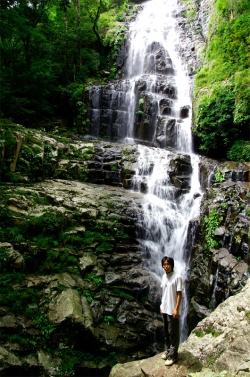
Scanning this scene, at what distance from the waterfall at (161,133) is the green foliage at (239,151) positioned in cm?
178

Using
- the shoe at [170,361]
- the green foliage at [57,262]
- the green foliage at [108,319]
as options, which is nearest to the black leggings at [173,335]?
the shoe at [170,361]

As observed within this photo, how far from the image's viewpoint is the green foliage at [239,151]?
1345cm

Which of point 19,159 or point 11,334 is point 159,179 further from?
point 11,334

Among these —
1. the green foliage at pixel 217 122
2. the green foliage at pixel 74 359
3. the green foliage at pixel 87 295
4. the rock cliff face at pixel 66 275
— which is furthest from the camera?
the green foliage at pixel 217 122

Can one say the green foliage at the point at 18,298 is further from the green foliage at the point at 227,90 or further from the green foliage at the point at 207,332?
the green foliage at the point at 227,90

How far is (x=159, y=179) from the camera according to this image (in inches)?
565

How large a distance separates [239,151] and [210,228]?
6170 mm

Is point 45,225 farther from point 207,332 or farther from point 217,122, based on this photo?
point 217,122

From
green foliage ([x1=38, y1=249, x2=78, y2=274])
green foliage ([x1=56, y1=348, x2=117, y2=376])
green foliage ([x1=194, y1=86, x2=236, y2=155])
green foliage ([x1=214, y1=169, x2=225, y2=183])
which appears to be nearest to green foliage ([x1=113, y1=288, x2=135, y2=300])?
green foliage ([x1=38, y1=249, x2=78, y2=274])

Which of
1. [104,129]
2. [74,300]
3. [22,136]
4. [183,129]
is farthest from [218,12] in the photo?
[74,300]

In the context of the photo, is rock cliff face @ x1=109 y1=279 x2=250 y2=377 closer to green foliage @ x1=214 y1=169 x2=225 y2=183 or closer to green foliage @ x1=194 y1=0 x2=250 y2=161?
green foliage @ x1=214 y1=169 x2=225 y2=183

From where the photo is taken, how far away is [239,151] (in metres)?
13.8

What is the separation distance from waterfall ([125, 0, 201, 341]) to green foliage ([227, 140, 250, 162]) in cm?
178

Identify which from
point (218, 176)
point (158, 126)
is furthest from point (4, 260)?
point (158, 126)
